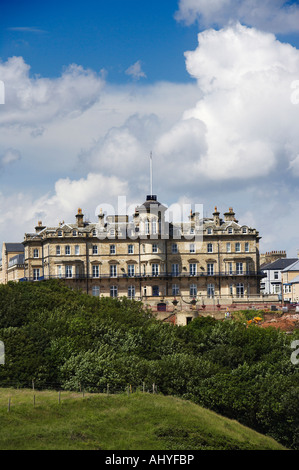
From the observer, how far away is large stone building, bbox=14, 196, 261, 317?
336 feet

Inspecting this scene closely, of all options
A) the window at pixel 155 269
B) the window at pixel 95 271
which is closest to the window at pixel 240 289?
the window at pixel 155 269

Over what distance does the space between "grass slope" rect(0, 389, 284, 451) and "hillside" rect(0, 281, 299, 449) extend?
3932mm

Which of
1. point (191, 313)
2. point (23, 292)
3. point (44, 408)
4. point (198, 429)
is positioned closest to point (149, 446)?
point (198, 429)

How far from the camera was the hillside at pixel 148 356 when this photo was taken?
191ft

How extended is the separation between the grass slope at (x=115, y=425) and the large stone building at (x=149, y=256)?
158 feet

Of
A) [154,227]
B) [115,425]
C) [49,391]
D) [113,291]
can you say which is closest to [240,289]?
[154,227]

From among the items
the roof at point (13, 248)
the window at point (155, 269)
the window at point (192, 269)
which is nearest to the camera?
the window at point (155, 269)

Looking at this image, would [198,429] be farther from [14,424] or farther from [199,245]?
[199,245]

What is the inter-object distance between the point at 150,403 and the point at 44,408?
21.5ft

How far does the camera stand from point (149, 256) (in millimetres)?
103188

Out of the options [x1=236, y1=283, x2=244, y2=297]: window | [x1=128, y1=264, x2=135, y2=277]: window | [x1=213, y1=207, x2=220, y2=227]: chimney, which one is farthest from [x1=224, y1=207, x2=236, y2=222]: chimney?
[x1=128, y1=264, x2=135, y2=277]: window

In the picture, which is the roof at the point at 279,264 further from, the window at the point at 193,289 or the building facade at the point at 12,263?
the building facade at the point at 12,263

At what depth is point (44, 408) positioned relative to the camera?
4850cm

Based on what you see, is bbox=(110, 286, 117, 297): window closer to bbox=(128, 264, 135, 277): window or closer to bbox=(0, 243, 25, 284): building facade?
bbox=(128, 264, 135, 277): window
